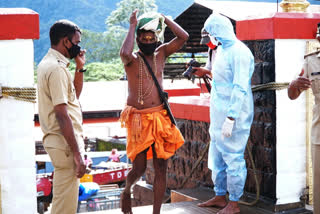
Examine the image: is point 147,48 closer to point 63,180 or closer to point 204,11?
point 63,180

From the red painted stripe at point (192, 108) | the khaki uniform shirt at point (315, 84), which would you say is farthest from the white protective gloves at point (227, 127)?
the red painted stripe at point (192, 108)

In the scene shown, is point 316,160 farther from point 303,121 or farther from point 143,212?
point 143,212

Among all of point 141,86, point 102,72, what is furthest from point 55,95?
point 102,72

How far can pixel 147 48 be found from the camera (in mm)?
4500

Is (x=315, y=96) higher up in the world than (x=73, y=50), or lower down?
lower down

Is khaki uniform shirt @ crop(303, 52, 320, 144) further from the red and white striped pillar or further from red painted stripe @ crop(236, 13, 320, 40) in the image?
the red and white striped pillar

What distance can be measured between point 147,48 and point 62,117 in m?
1.30

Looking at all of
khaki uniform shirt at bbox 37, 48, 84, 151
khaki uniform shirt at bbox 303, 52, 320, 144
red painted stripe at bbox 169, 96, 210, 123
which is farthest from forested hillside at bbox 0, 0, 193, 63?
khaki uniform shirt at bbox 303, 52, 320, 144

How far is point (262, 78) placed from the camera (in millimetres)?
5234

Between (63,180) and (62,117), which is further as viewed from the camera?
(63,180)

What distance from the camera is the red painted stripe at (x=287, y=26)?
500 cm

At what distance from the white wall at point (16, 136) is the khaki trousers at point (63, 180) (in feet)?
3.43

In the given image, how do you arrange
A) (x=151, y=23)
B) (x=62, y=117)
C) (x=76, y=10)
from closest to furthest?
(x=62, y=117), (x=151, y=23), (x=76, y=10)

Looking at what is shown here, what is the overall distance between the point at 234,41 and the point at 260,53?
19.5 inches
